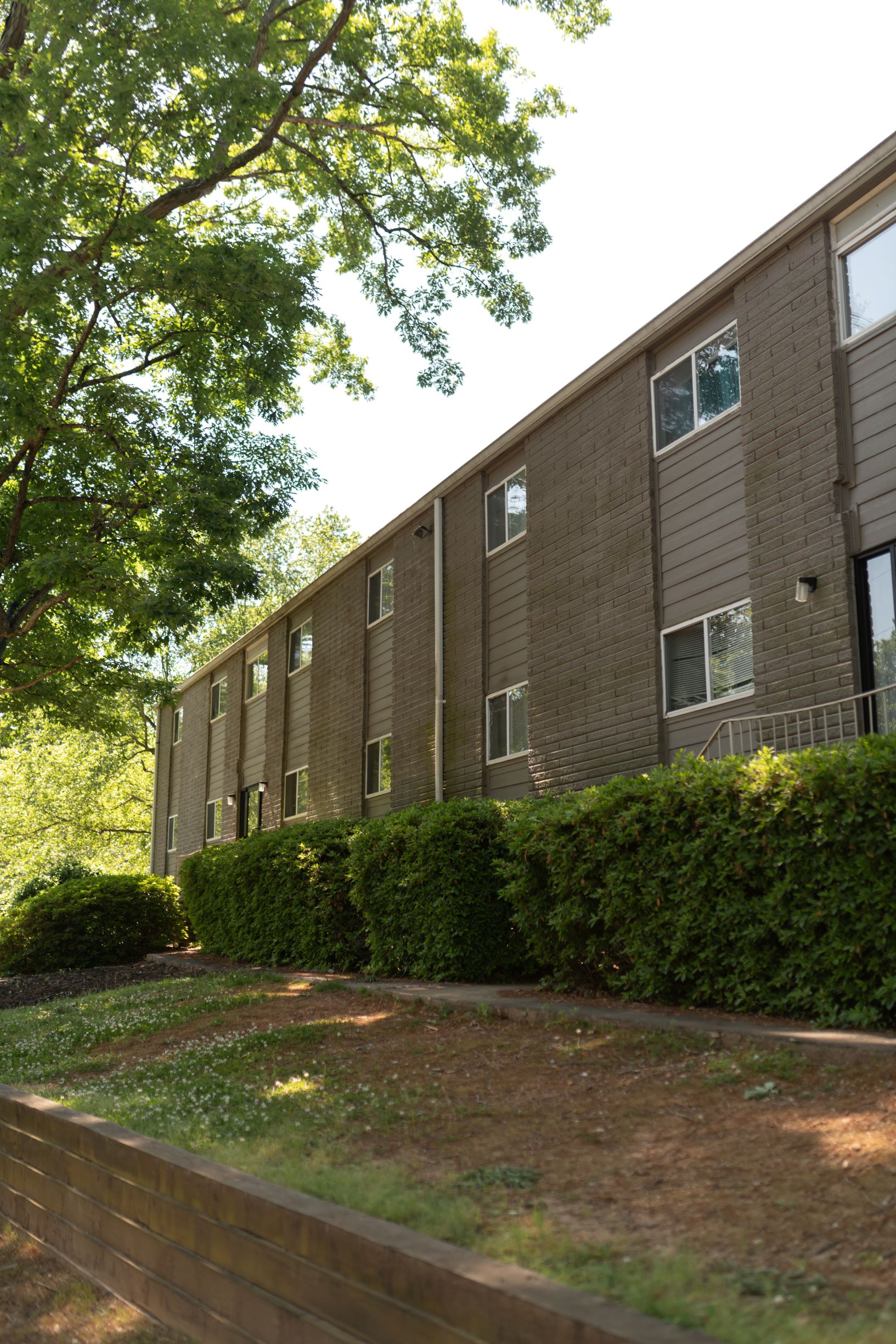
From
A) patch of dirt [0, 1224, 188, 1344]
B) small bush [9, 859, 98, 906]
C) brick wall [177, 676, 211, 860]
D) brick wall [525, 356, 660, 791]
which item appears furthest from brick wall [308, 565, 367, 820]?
patch of dirt [0, 1224, 188, 1344]

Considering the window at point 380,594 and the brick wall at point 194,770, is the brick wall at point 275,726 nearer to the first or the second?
the window at point 380,594

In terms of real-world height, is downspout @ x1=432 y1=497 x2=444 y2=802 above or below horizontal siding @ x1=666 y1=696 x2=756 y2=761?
above

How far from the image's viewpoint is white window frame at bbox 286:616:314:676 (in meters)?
22.5

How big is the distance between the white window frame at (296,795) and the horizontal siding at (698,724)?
11384mm

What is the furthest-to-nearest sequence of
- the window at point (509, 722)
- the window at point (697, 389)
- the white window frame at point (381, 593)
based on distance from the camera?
the white window frame at point (381, 593)
the window at point (509, 722)
the window at point (697, 389)

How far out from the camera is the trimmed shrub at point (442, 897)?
1054 cm

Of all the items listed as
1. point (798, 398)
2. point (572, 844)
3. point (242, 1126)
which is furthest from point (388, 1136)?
point (798, 398)

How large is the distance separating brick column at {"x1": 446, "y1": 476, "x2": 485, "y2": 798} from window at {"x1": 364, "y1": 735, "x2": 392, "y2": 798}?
7.14ft

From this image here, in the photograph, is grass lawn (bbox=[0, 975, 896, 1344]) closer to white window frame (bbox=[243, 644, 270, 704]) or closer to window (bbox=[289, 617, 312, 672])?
window (bbox=[289, 617, 312, 672])

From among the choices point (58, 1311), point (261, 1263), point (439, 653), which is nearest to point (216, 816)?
point (439, 653)

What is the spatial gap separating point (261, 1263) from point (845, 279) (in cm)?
971

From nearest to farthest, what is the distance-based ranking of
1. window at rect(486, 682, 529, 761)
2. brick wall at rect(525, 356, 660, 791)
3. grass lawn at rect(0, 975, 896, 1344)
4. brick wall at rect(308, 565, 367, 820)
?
grass lawn at rect(0, 975, 896, 1344) → brick wall at rect(525, 356, 660, 791) → window at rect(486, 682, 529, 761) → brick wall at rect(308, 565, 367, 820)

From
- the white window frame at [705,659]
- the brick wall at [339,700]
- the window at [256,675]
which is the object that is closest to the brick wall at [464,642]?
the brick wall at [339,700]

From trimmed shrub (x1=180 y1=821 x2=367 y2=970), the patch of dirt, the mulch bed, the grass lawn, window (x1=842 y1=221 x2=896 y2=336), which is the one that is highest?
window (x1=842 y1=221 x2=896 y2=336)
